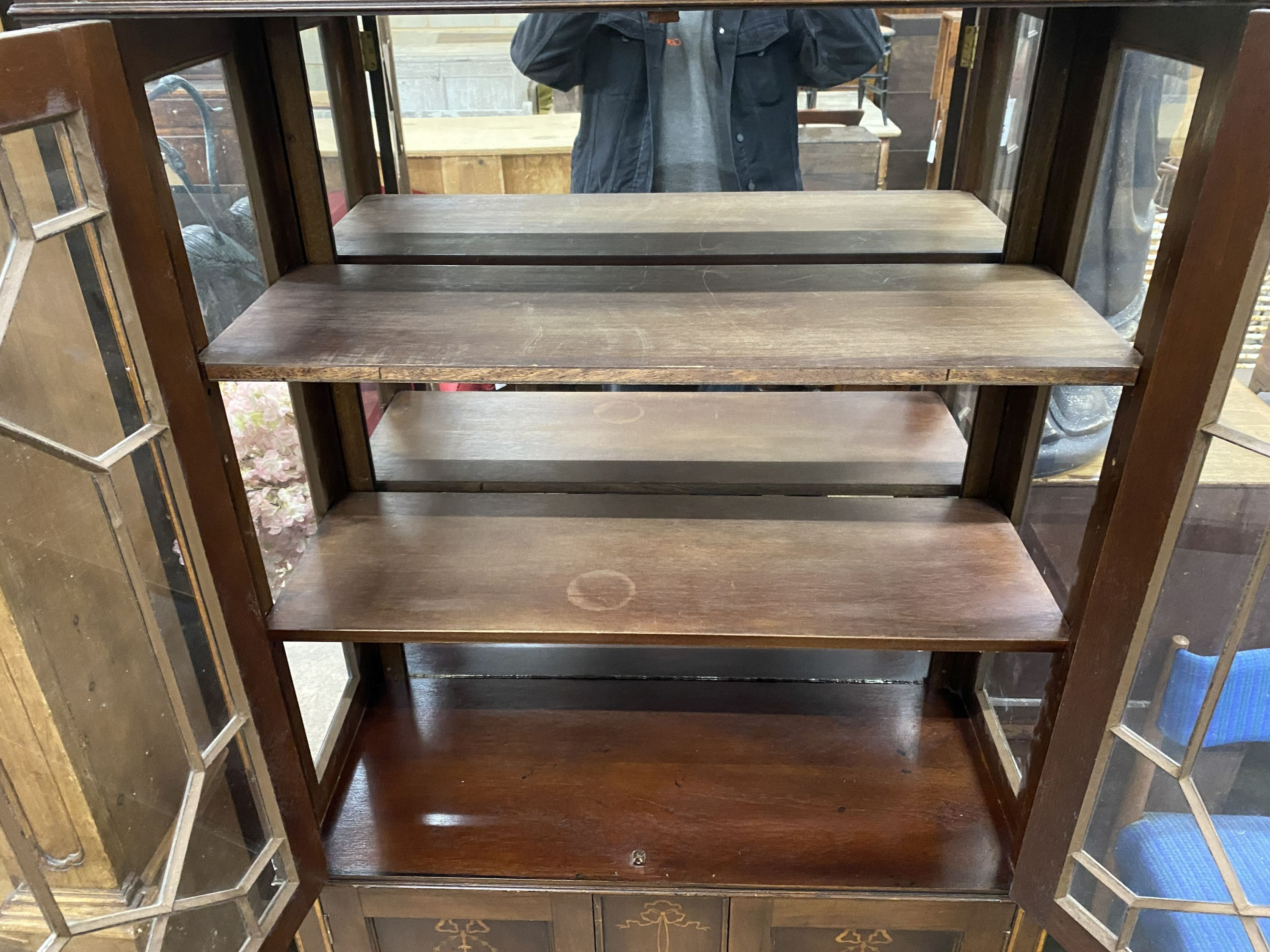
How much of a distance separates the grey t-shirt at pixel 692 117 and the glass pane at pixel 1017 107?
0.58 meters

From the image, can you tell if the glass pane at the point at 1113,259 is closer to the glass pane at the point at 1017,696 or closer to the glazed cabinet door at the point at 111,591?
the glass pane at the point at 1017,696

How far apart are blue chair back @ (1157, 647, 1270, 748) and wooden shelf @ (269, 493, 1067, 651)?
14 cm

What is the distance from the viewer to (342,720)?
1.59m

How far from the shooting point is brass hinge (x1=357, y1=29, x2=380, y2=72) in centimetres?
138

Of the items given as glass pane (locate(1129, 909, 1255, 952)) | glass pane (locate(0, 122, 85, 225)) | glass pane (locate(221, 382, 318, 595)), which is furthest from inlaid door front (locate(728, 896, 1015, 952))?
glass pane (locate(0, 122, 85, 225))

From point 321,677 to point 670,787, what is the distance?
0.62 m

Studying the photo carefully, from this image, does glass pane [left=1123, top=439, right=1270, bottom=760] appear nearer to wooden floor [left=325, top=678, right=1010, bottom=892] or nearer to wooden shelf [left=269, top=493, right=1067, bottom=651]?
wooden shelf [left=269, top=493, right=1067, bottom=651]

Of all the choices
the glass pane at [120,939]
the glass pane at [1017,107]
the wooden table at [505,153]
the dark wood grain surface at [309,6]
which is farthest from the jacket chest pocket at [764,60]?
the glass pane at [120,939]

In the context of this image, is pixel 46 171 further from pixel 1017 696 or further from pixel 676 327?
pixel 1017 696

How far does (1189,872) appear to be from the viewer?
3.60 feet

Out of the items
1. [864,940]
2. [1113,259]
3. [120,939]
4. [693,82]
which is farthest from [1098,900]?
[693,82]

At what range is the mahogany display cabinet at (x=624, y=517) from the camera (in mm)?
892

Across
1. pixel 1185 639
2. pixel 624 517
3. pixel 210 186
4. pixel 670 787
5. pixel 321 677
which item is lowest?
pixel 670 787

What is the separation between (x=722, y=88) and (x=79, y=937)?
5.22 feet
